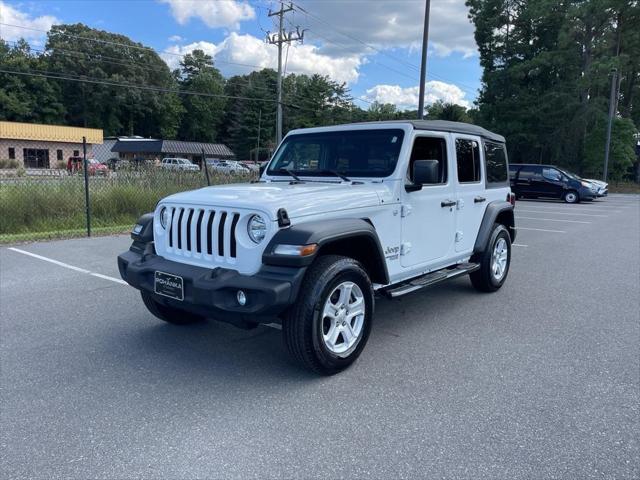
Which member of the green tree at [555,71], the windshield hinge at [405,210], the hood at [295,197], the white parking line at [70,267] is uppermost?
the green tree at [555,71]

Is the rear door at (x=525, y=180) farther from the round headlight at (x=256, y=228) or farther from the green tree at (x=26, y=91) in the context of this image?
the green tree at (x=26, y=91)

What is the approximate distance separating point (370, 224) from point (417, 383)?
1253 millimetres

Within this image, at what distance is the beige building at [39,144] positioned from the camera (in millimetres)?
46406

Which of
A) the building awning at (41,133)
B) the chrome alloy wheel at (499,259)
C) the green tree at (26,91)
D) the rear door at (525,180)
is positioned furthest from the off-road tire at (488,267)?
the green tree at (26,91)

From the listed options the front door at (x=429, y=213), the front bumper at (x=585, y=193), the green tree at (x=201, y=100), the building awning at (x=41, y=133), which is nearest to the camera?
the front door at (x=429, y=213)

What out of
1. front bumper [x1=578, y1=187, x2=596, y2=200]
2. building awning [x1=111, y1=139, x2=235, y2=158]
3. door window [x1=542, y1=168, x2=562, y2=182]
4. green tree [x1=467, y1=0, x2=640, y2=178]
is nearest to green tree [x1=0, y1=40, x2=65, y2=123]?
building awning [x1=111, y1=139, x2=235, y2=158]

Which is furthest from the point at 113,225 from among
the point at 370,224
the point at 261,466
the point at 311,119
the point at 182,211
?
the point at 311,119

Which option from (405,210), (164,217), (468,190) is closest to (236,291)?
(164,217)

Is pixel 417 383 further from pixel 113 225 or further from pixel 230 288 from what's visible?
pixel 113 225

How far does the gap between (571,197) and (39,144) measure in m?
48.2

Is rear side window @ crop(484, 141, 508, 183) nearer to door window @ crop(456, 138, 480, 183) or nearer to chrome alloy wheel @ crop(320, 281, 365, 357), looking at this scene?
door window @ crop(456, 138, 480, 183)

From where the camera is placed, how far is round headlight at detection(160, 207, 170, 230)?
401 centimetres

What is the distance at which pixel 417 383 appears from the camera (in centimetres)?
358

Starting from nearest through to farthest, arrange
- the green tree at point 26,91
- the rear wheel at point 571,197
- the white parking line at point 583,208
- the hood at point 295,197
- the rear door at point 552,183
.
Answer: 1. the hood at point 295,197
2. the white parking line at point 583,208
3. the rear wheel at point 571,197
4. the rear door at point 552,183
5. the green tree at point 26,91
